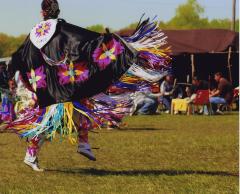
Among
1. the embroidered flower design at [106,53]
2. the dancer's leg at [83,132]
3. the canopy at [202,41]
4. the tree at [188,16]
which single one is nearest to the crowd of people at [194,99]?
the canopy at [202,41]

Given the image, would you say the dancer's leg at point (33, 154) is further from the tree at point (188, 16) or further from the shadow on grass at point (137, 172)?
the tree at point (188, 16)

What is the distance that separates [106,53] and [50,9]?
713 mm

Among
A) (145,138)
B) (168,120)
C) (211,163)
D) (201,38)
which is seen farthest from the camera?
(201,38)

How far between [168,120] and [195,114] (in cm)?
292

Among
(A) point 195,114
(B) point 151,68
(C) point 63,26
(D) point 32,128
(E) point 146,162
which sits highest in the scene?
(C) point 63,26

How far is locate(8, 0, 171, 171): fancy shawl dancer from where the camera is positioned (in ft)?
21.2

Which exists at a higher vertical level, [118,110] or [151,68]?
[151,68]

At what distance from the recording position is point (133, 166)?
705 centimetres

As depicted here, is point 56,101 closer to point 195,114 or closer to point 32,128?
point 32,128

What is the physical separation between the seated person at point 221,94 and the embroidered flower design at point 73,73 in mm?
11486

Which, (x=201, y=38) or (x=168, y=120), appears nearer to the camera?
(x=168, y=120)

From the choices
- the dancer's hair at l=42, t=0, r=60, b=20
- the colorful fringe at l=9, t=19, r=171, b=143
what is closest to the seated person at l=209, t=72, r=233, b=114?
the colorful fringe at l=9, t=19, r=171, b=143

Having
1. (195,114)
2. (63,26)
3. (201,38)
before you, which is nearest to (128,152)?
(63,26)

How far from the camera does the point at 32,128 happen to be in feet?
21.9
